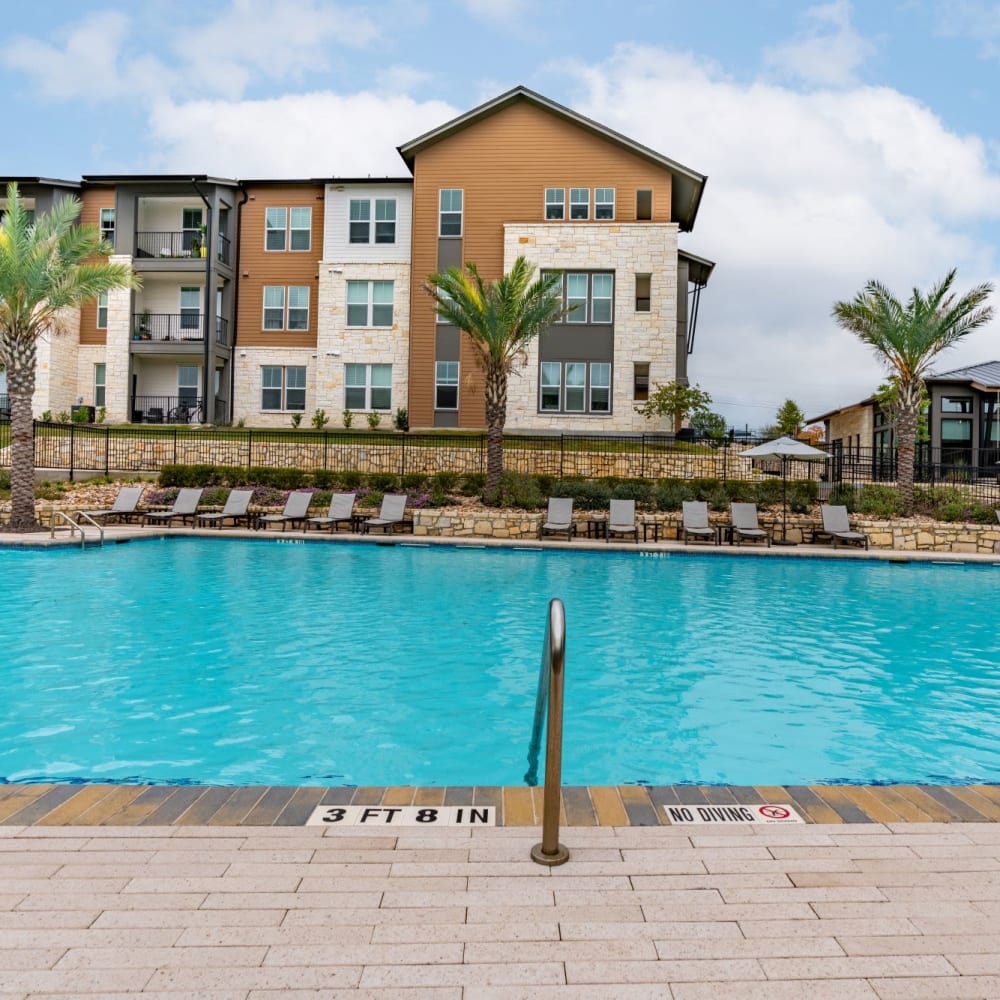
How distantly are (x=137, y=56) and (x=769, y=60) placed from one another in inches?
497

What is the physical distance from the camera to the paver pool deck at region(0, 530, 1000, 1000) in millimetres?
2264

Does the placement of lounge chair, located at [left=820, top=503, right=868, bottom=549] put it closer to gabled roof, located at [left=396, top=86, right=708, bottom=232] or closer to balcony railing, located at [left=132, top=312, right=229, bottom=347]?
gabled roof, located at [left=396, top=86, right=708, bottom=232]

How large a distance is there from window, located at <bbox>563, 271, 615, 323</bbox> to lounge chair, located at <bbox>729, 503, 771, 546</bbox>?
11.0 metres

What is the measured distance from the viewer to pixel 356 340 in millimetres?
29406

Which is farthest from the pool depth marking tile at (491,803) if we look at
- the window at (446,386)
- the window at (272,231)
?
the window at (272,231)

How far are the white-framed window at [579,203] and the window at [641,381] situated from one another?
20.0 feet

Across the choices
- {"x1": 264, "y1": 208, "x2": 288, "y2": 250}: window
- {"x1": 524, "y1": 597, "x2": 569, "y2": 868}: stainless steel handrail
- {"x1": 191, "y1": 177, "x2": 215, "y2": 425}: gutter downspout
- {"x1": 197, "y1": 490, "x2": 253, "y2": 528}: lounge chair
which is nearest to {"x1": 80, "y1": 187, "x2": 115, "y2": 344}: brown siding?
{"x1": 191, "y1": 177, "x2": 215, "y2": 425}: gutter downspout

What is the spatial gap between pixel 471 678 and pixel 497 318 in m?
14.3

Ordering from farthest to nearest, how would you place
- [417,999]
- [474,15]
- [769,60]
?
1. [769,60]
2. [474,15]
3. [417,999]

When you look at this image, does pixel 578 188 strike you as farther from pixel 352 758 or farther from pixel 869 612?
pixel 352 758

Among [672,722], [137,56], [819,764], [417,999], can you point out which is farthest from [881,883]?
[137,56]

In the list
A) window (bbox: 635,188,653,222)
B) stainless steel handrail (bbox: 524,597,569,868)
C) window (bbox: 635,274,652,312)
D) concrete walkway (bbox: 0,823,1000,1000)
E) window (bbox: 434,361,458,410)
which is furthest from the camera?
window (bbox: 434,361,458,410)

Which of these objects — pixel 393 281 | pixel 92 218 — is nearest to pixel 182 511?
pixel 393 281

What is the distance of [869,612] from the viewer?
36.2 feet
